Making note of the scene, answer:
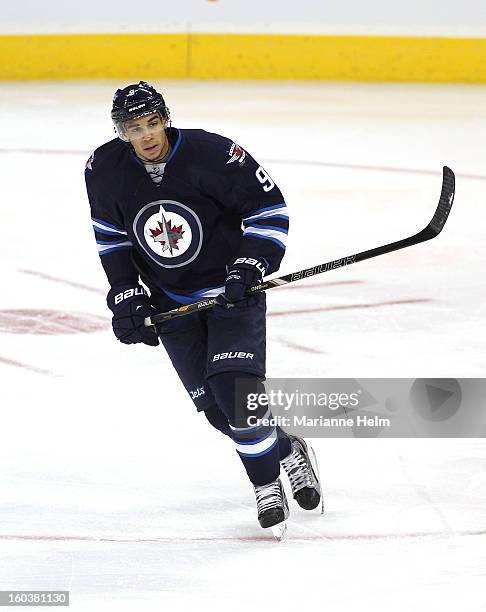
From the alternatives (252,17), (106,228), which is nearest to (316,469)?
(106,228)

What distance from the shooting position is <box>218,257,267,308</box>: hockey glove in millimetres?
2711

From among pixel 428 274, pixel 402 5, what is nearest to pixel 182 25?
pixel 402 5

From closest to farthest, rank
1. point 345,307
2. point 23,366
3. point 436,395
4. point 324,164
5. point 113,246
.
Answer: point 113,246 < point 436,395 < point 23,366 < point 345,307 < point 324,164

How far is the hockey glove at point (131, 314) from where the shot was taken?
9.25 feet

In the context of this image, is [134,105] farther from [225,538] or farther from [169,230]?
[225,538]

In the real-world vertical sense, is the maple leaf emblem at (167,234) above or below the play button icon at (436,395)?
above

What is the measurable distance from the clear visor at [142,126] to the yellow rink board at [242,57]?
7213 millimetres

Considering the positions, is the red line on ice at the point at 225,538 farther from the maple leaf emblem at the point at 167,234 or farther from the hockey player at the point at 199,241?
the maple leaf emblem at the point at 167,234

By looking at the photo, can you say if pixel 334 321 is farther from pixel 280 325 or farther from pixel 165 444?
pixel 165 444

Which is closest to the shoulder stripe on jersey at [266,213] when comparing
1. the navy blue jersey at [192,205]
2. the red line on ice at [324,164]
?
the navy blue jersey at [192,205]

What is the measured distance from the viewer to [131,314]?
2816 mm

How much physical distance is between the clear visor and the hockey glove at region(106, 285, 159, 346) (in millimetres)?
355

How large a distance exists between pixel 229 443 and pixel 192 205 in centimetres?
84

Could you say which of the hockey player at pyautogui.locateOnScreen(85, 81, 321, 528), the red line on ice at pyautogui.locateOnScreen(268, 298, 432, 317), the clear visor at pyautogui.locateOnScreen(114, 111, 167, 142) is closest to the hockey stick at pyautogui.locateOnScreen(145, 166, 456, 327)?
the hockey player at pyautogui.locateOnScreen(85, 81, 321, 528)
